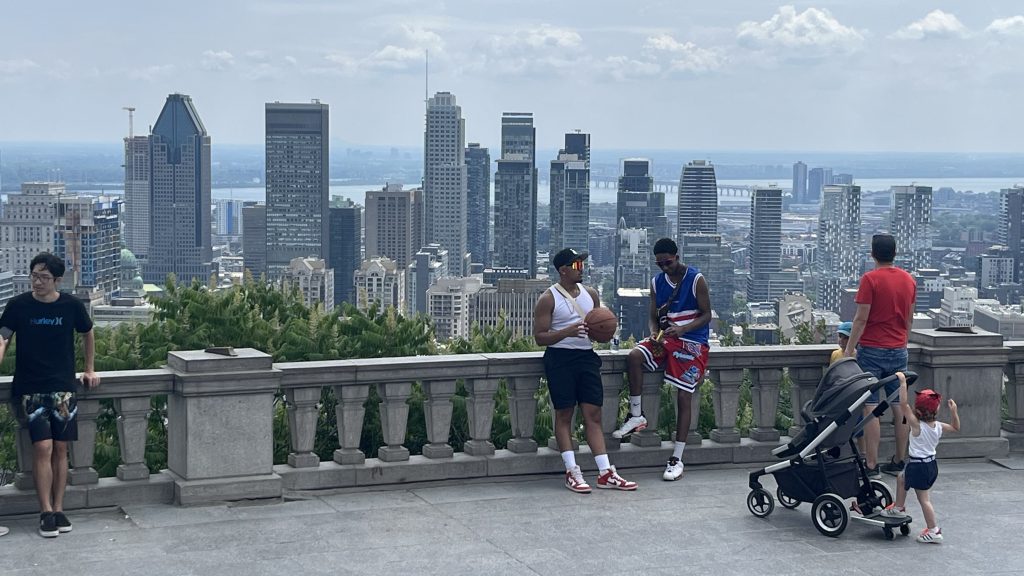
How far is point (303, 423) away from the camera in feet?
31.4

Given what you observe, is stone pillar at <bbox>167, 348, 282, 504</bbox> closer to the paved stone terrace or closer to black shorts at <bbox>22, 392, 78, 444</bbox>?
the paved stone terrace

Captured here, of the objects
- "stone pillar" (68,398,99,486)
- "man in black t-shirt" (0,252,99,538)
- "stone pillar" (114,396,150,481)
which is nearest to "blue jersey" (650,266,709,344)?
"stone pillar" (114,396,150,481)

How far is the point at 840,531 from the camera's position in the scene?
8.46m

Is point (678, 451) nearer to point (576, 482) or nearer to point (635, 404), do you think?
point (635, 404)

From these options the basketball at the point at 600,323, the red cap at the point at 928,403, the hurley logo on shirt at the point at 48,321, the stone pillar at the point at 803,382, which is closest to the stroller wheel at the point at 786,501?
the red cap at the point at 928,403

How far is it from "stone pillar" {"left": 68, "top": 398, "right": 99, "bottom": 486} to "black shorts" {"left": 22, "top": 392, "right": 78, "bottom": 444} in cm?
39

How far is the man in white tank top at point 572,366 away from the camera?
9719 millimetres

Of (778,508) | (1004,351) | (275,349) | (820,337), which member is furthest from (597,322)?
(820,337)

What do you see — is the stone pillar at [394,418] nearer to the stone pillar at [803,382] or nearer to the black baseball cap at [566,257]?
the black baseball cap at [566,257]

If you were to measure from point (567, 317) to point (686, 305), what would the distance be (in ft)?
3.21

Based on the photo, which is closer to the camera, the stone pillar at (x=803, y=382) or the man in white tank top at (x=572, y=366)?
the man in white tank top at (x=572, y=366)

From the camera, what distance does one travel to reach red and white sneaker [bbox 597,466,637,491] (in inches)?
384

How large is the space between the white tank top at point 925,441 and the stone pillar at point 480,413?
2942 mm

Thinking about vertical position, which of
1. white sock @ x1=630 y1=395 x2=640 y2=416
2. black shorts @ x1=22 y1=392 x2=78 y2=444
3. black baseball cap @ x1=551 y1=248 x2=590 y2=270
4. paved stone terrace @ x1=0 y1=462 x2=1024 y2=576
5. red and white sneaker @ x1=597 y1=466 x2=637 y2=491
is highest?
black baseball cap @ x1=551 y1=248 x2=590 y2=270
